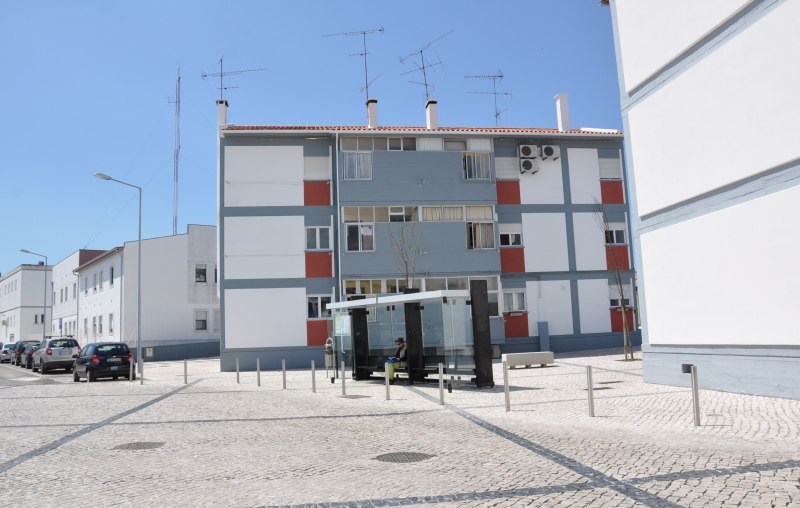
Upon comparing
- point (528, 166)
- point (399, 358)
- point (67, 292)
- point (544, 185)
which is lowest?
point (399, 358)

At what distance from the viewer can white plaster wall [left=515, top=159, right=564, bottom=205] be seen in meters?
32.8

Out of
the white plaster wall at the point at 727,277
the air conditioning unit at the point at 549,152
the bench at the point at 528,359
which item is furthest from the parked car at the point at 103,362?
the air conditioning unit at the point at 549,152

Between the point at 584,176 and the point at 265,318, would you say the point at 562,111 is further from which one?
the point at 265,318

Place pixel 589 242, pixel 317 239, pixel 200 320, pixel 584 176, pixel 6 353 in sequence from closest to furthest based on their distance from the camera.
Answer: pixel 317 239 → pixel 589 242 → pixel 584 176 → pixel 200 320 → pixel 6 353

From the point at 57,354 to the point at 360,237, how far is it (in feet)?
54.3

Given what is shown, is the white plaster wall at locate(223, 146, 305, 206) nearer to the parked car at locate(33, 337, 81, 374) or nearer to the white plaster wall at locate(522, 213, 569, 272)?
the white plaster wall at locate(522, 213, 569, 272)

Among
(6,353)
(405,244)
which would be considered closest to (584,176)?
(405,244)

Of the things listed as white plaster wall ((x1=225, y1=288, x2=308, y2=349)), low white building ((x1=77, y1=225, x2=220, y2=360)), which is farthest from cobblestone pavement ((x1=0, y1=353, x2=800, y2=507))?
low white building ((x1=77, y1=225, x2=220, y2=360))

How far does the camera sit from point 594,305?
32.8m

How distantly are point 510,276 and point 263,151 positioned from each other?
43.0ft

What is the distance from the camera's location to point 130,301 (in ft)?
144

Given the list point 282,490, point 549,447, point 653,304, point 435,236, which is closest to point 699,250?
point 653,304

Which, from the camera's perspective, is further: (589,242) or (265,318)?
(589,242)

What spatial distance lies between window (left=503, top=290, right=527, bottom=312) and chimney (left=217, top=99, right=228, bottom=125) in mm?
16247
